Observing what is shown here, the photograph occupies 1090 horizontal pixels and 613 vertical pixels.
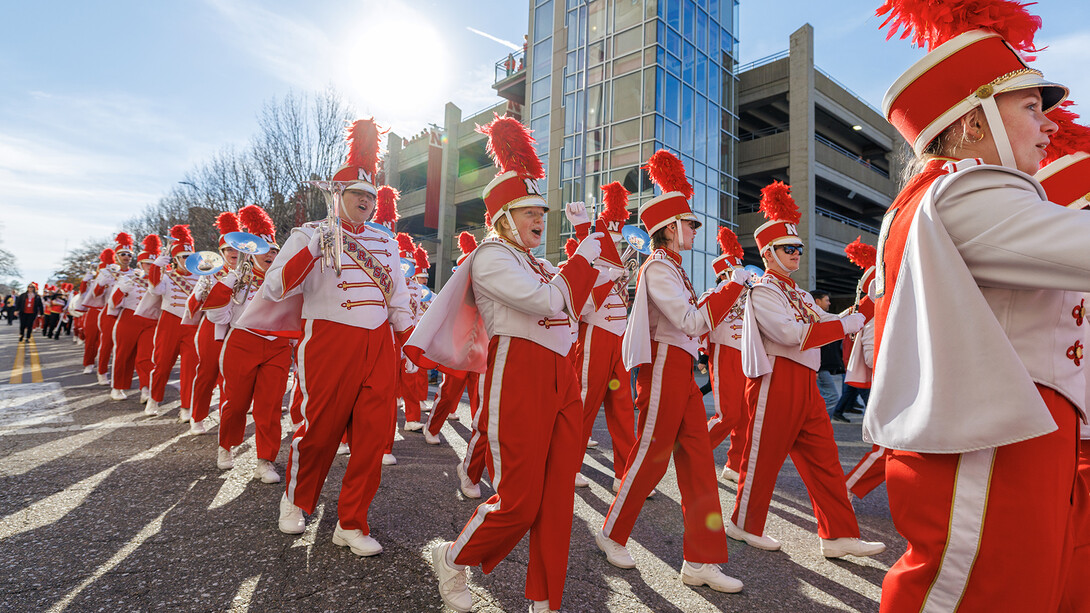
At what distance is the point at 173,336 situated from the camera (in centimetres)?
734

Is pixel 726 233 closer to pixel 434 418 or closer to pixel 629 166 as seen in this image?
pixel 434 418

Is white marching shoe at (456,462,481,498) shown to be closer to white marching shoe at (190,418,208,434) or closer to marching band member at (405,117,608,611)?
marching band member at (405,117,608,611)

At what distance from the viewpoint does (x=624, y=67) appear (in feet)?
73.5

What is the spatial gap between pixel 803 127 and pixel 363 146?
972 inches

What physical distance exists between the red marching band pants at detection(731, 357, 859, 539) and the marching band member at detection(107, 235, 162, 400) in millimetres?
8366

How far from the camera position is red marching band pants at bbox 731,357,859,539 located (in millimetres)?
3545

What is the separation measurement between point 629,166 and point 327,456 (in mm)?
19908

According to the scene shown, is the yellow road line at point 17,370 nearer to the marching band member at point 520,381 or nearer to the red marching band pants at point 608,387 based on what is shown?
the red marching band pants at point 608,387

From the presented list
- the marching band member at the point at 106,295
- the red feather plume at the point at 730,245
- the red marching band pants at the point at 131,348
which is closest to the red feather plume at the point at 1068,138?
the red feather plume at the point at 730,245

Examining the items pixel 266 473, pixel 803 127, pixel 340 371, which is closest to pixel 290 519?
pixel 340 371

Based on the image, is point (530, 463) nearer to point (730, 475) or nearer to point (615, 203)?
point (615, 203)

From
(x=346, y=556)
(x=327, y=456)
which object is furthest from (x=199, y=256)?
(x=346, y=556)

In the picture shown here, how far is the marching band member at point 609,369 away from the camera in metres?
4.74

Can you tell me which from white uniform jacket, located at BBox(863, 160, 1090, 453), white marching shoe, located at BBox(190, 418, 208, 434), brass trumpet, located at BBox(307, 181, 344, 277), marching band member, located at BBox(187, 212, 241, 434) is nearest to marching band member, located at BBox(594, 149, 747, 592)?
white uniform jacket, located at BBox(863, 160, 1090, 453)
